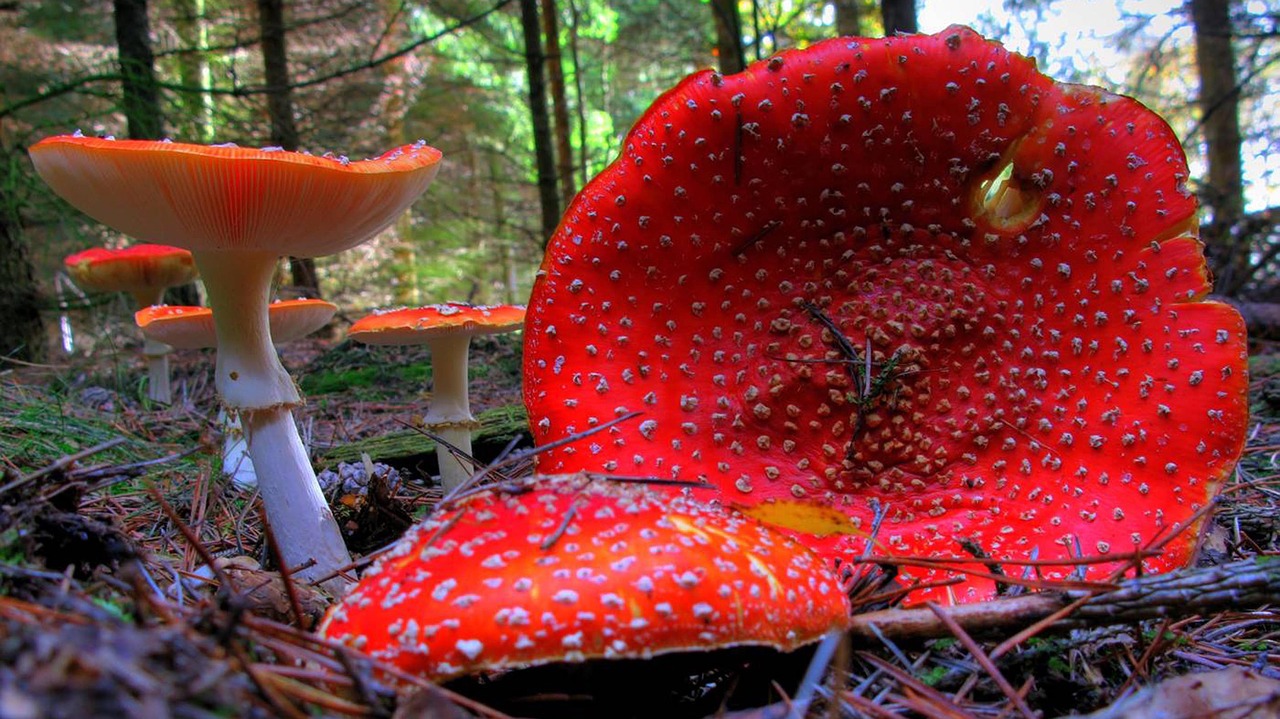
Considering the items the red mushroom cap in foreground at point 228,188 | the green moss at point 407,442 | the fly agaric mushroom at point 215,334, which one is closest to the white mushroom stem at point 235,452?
the fly agaric mushroom at point 215,334

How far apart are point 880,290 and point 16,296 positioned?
6.54 meters

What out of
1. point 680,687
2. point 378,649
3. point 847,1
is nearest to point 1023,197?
point 680,687

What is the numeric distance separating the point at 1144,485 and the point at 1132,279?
0.59m

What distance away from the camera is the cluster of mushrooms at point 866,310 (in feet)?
6.62

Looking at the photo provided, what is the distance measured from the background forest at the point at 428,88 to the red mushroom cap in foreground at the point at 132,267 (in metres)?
0.75

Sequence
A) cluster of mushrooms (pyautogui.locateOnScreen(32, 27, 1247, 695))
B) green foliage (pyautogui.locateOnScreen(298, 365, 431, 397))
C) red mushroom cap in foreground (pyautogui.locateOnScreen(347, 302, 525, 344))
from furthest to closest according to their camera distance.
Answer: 1. green foliage (pyautogui.locateOnScreen(298, 365, 431, 397))
2. red mushroom cap in foreground (pyautogui.locateOnScreen(347, 302, 525, 344))
3. cluster of mushrooms (pyautogui.locateOnScreen(32, 27, 1247, 695))

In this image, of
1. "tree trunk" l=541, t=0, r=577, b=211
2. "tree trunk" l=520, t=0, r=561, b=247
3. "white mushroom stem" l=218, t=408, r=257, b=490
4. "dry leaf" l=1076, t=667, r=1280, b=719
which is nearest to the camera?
"dry leaf" l=1076, t=667, r=1280, b=719

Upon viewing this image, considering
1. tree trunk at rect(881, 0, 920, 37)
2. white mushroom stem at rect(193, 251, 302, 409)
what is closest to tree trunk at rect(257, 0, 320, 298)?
tree trunk at rect(881, 0, 920, 37)

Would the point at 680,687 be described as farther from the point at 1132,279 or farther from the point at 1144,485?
the point at 1132,279

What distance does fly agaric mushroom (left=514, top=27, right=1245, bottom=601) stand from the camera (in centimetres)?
212

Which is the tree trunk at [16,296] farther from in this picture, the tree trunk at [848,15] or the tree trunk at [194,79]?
the tree trunk at [848,15]

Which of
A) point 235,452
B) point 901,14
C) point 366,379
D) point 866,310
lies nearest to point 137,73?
point 366,379

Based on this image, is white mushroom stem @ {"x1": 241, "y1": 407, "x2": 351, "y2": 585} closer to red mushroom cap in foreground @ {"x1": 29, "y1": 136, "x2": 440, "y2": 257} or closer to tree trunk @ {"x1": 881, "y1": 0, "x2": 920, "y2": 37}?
red mushroom cap in foreground @ {"x1": 29, "y1": 136, "x2": 440, "y2": 257}

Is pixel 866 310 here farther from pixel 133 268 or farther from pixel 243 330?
pixel 133 268
